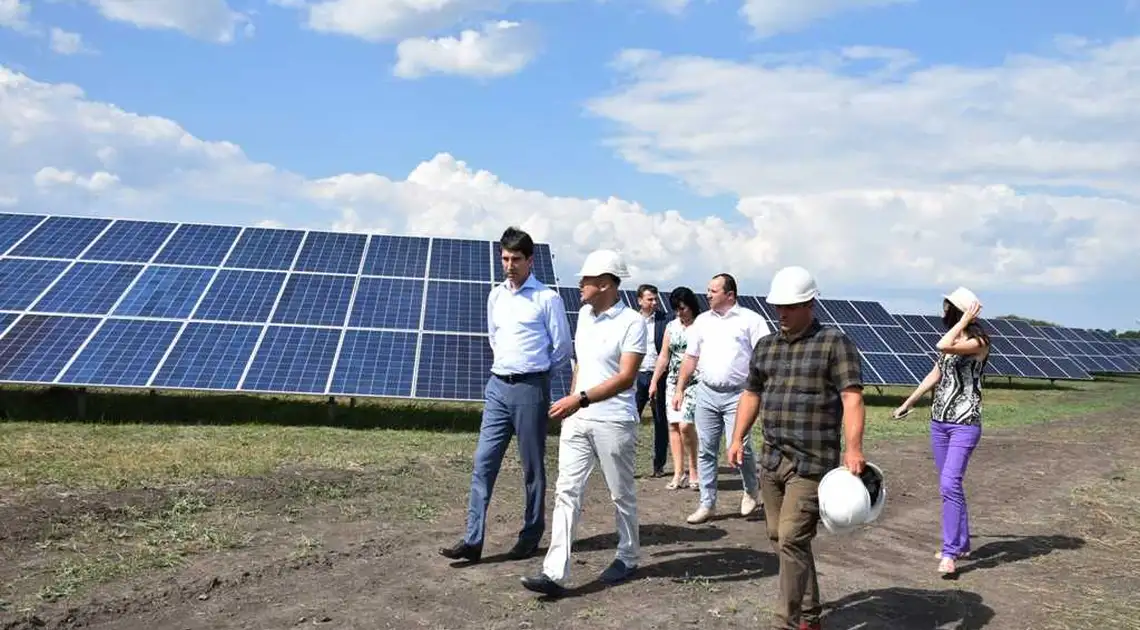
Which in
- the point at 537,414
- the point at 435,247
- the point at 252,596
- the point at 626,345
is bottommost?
the point at 252,596

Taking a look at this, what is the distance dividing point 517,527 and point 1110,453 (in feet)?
34.4

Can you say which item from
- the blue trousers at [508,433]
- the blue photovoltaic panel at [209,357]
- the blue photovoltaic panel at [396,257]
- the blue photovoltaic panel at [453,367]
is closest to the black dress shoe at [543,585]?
the blue trousers at [508,433]

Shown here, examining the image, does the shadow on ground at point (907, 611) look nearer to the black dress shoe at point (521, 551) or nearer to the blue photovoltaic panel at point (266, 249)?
the black dress shoe at point (521, 551)

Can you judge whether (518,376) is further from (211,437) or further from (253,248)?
(253,248)

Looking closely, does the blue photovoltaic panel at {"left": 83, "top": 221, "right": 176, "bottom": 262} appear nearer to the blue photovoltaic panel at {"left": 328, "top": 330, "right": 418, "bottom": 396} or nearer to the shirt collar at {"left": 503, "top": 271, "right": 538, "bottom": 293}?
the blue photovoltaic panel at {"left": 328, "top": 330, "right": 418, "bottom": 396}

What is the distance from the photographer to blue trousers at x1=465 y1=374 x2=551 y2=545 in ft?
20.7

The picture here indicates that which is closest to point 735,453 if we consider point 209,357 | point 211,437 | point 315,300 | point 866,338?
point 211,437

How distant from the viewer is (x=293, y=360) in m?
13.4

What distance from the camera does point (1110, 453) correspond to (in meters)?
13.9

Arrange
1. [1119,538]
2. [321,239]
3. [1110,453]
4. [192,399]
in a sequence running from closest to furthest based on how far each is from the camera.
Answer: [1119,538] → [1110,453] → [192,399] → [321,239]

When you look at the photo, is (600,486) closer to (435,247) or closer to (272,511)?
(272,511)

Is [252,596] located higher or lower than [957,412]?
lower

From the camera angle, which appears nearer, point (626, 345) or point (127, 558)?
point (626, 345)

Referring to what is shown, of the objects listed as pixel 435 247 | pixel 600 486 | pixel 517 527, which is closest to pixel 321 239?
pixel 435 247
